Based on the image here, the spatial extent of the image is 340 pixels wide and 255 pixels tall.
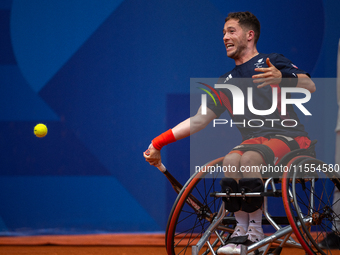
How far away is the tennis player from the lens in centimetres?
155

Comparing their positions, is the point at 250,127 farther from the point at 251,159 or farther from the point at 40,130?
the point at 40,130

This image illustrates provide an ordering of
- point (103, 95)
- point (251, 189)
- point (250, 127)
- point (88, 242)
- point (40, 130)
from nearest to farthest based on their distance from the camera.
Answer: point (251, 189)
point (250, 127)
point (40, 130)
point (88, 242)
point (103, 95)

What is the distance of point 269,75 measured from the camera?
155 cm

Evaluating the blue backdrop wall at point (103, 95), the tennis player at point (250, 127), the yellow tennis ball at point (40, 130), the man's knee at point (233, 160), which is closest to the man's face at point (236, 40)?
the tennis player at point (250, 127)

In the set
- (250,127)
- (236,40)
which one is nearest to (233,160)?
(250,127)

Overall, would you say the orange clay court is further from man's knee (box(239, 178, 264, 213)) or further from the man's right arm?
man's knee (box(239, 178, 264, 213))

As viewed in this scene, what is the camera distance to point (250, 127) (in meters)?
1.83

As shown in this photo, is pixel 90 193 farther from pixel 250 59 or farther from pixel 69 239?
pixel 250 59

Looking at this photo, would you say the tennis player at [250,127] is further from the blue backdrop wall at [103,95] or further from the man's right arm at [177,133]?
the blue backdrop wall at [103,95]

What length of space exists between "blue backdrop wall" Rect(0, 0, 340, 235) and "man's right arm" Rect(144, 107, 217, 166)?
852mm

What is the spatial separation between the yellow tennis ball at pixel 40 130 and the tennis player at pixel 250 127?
1031 mm

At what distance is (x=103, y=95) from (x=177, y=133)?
110 centimetres

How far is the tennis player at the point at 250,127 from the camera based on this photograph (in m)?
1.55

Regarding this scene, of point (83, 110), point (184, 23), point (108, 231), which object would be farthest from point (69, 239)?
point (184, 23)
